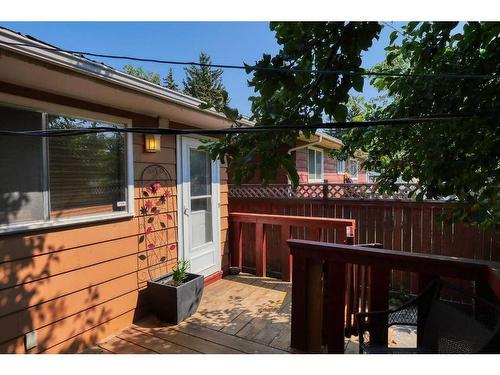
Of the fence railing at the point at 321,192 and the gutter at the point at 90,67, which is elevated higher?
the gutter at the point at 90,67

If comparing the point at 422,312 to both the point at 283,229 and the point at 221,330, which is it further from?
the point at 283,229

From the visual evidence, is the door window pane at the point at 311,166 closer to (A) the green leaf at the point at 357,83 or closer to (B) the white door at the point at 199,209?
(B) the white door at the point at 199,209

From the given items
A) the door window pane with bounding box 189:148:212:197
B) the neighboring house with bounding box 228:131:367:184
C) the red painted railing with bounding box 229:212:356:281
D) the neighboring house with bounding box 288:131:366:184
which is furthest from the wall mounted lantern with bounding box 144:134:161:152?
the neighboring house with bounding box 288:131:366:184

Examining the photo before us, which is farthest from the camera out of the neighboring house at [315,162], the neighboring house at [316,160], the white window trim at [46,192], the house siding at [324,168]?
the house siding at [324,168]

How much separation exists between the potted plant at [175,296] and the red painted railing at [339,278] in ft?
4.43

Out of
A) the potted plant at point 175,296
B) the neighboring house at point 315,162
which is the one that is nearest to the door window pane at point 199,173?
the potted plant at point 175,296

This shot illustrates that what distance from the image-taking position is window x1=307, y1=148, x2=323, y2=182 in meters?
7.94

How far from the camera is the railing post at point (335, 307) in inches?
76.5

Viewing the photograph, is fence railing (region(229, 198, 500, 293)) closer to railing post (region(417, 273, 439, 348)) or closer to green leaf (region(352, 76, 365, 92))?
railing post (region(417, 273, 439, 348))

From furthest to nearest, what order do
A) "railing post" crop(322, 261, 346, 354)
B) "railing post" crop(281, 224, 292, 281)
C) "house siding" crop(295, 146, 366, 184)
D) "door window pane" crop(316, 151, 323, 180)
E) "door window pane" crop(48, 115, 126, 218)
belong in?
"door window pane" crop(316, 151, 323, 180) < "house siding" crop(295, 146, 366, 184) < "railing post" crop(281, 224, 292, 281) < "door window pane" crop(48, 115, 126, 218) < "railing post" crop(322, 261, 346, 354)

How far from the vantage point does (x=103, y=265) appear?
283 centimetres

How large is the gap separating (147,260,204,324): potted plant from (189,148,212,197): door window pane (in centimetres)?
115

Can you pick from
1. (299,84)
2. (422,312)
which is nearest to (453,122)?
(299,84)

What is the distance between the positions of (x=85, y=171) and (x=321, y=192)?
3.70m
